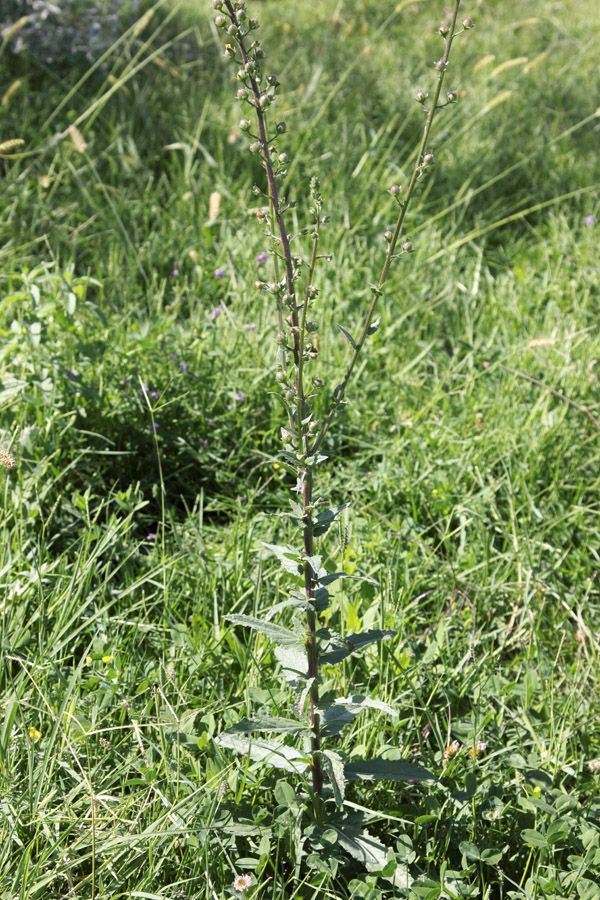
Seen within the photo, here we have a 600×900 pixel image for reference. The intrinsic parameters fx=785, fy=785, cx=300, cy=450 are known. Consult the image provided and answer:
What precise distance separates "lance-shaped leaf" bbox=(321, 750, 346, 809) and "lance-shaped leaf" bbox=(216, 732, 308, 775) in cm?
8

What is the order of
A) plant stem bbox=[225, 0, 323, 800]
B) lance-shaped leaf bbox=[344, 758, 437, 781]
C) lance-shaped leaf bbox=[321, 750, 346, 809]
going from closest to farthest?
plant stem bbox=[225, 0, 323, 800] < lance-shaped leaf bbox=[321, 750, 346, 809] < lance-shaped leaf bbox=[344, 758, 437, 781]

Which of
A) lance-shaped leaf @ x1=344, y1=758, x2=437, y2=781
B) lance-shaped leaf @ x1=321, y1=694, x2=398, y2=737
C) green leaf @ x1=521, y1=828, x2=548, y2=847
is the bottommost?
green leaf @ x1=521, y1=828, x2=548, y2=847

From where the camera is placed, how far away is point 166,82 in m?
4.40

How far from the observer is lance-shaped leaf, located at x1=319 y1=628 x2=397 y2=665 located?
1.43 m

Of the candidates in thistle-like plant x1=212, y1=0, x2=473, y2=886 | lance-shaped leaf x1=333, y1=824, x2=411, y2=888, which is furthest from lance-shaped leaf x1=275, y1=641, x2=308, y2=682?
lance-shaped leaf x1=333, y1=824, x2=411, y2=888

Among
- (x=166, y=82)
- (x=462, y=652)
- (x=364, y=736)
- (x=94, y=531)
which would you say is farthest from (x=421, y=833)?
(x=166, y=82)

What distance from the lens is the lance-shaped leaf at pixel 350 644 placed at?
4.68 feet

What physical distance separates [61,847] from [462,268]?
2902 mm

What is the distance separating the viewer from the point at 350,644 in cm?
142

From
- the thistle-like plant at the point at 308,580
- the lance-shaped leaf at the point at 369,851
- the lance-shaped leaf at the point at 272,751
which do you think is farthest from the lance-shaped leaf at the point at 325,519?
the lance-shaped leaf at the point at 369,851

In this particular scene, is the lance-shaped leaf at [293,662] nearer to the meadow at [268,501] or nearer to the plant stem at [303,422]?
the plant stem at [303,422]

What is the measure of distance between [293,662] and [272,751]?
0.19m

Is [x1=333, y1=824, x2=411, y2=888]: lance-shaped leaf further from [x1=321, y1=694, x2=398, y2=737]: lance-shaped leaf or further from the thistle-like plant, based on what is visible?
[x1=321, y1=694, x2=398, y2=737]: lance-shaped leaf

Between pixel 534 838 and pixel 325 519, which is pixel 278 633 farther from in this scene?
pixel 534 838
